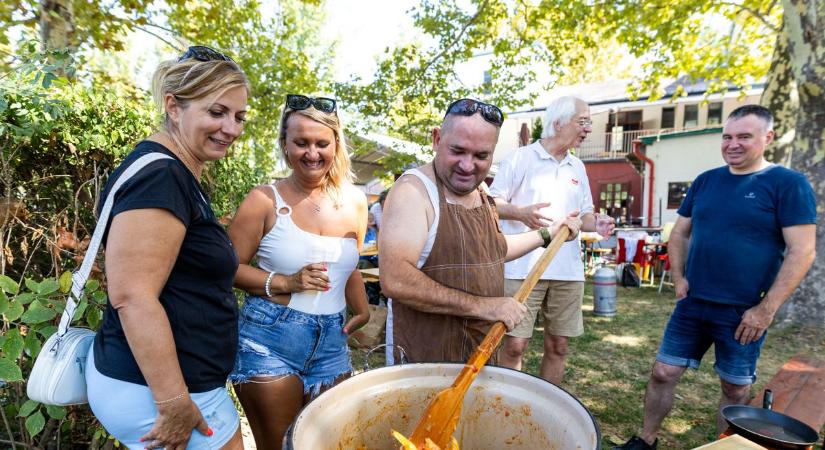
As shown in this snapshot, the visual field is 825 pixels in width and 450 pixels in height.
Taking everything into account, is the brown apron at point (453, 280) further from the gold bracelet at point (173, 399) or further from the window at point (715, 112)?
the window at point (715, 112)

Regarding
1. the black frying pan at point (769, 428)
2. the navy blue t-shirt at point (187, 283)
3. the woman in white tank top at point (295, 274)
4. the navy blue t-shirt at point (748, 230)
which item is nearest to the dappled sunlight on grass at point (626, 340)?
the navy blue t-shirt at point (748, 230)

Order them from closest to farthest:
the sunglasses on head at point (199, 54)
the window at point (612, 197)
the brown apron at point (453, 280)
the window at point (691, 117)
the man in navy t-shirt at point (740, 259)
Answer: the sunglasses on head at point (199, 54), the brown apron at point (453, 280), the man in navy t-shirt at point (740, 259), the window at point (691, 117), the window at point (612, 197)

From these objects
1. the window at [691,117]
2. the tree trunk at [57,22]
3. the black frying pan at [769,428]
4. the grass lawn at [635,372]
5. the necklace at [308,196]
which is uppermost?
the window at [691,117]

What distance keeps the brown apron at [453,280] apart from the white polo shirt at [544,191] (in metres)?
1.64

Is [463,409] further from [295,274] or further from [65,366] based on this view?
[65,366]

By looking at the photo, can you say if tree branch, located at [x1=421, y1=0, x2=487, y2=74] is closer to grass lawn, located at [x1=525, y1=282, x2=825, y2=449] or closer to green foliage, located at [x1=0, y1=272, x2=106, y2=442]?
grass lawn, located at [x1=525, y1=282, x2=825, y2=449]

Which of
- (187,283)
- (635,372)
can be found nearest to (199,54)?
(187,283)

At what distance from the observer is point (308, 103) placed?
1993 mm

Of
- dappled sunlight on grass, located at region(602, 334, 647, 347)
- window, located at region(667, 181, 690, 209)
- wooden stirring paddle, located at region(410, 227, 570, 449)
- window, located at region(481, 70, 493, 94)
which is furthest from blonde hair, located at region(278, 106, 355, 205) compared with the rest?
window, located at region(667, 181, 690, 209)

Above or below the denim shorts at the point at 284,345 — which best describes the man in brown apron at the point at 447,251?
above

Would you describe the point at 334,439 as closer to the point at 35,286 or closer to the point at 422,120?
the point at 35,286

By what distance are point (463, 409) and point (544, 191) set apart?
7.38 ft

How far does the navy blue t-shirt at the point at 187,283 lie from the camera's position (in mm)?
1185

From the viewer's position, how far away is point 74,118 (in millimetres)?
2484
